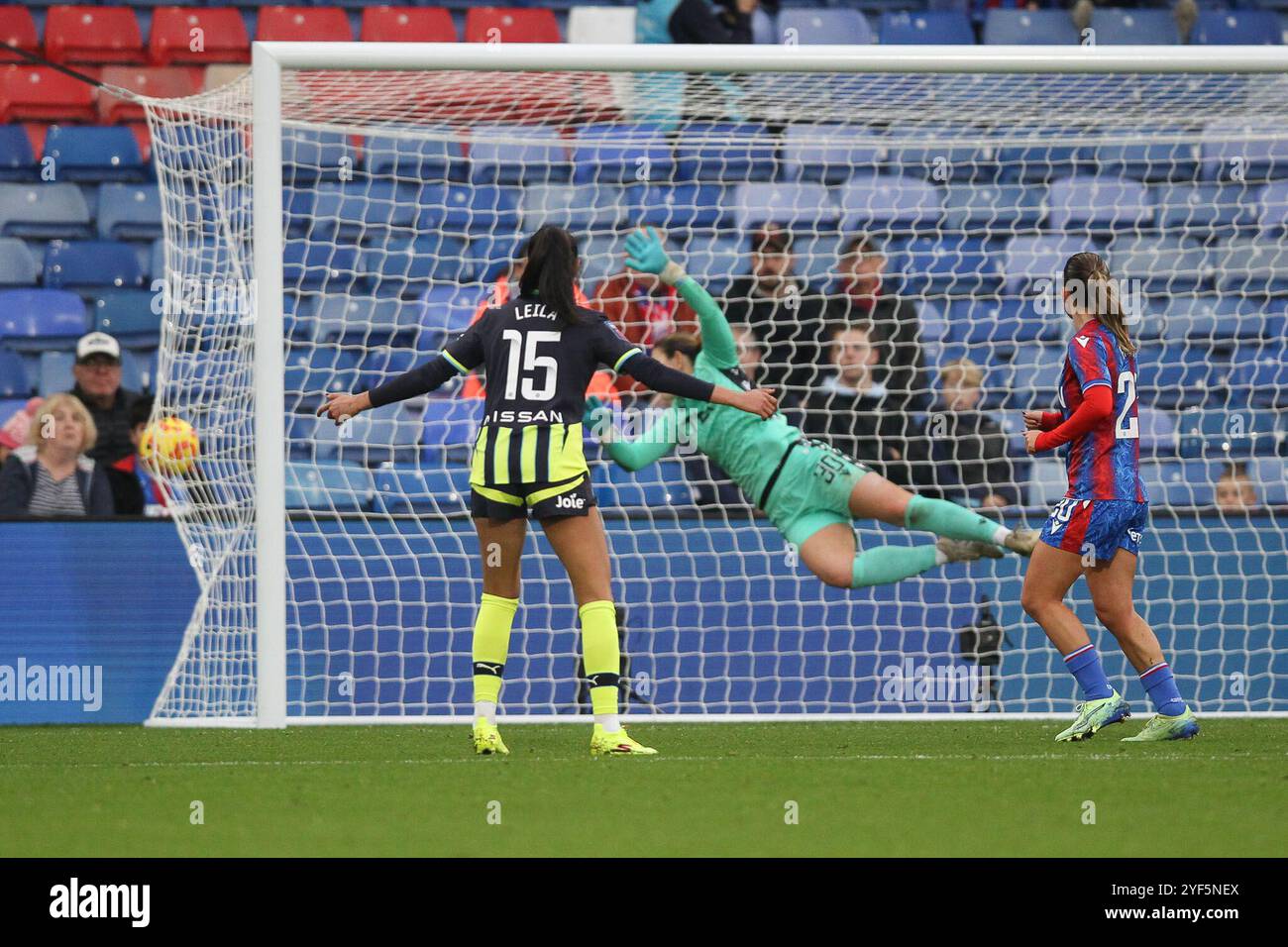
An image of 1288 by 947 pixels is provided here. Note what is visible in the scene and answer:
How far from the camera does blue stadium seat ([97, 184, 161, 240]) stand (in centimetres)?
1059

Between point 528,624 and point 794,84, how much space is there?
266cm

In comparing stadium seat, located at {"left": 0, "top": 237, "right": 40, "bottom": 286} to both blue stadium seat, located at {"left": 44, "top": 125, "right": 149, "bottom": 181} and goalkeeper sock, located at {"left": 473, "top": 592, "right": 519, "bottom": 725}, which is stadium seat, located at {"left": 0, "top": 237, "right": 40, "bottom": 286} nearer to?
blue stadium seat, located at {"left": 44, "top": 125, "right": 149, "bottom": 181}

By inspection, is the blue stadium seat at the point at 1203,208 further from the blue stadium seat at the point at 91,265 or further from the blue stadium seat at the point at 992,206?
the blue stadium seat at the point at 91,265

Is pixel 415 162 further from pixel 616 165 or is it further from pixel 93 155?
pixel 93 155

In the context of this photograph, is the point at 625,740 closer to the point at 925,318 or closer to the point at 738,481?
the point at 738,481

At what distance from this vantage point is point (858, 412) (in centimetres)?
801

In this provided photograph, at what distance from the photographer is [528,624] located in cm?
782

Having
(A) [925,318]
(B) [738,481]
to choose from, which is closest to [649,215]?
(A) [925,318]

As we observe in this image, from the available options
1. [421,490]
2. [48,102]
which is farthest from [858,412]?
[48,102]

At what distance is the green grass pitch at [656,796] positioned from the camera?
3883 mm

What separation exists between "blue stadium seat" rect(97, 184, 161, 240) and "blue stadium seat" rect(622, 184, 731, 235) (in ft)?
9.81

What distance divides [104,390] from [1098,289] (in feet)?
16.1

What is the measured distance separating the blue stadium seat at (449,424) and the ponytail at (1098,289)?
3.36 meters

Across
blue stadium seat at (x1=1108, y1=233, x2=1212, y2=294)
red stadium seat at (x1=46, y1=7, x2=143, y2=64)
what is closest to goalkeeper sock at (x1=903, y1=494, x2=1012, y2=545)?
blue stadium seat at (x1=1108, y1=233, x2=1212, y2=294)
